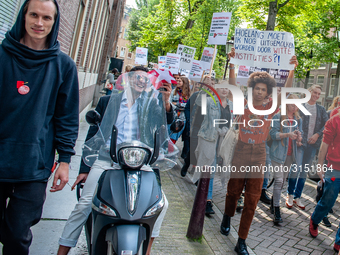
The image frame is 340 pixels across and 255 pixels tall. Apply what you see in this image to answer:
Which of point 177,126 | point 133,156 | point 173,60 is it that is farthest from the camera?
point 173,60

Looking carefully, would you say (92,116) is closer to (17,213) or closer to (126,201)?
(126,201)

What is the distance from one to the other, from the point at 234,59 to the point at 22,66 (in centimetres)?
361

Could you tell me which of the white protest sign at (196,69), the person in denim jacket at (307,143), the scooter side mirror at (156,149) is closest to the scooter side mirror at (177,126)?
the scooter side mirror at (156,149)

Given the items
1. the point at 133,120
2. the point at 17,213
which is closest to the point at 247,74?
the point at 133,120

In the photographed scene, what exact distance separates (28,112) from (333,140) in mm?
3810

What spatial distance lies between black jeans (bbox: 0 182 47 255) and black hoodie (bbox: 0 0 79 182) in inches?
3.3

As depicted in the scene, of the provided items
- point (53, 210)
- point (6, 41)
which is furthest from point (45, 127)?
point (53, 210)

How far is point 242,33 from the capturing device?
541 cm

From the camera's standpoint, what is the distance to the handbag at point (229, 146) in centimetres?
412

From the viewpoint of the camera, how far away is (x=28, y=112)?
6.72 ft

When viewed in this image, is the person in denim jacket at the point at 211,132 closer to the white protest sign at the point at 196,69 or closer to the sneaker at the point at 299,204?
the sneaker at the point at 299,204

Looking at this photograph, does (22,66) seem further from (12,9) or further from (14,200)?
(12,9)

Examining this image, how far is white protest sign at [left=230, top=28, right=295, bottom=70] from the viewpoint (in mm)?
4914

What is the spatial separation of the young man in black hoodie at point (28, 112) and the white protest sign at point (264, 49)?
10.7 feet
